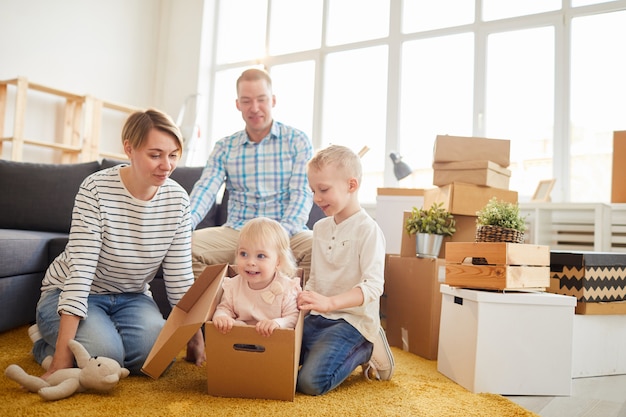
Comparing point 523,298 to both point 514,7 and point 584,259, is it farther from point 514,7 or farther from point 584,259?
point 514,7

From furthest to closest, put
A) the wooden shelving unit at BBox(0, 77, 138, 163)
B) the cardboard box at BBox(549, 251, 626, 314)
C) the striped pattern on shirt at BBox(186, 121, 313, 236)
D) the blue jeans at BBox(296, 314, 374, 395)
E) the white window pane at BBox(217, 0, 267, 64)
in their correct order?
1. the white window pane at BBox(217, 0, 267, 64)
2. the wooden shelving unit at BBox(0, 77, 138, 163)
3. the striped pattern on shirt at BBox(186, 121, 313, 236)
4. the cardboard box at BBox(549, 251, 626, 314)
5. the blue jeans at BBox(296, 314, 374, 395)

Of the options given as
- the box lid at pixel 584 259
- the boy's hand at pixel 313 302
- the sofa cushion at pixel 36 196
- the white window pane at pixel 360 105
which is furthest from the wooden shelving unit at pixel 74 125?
the box lid at pixel 584 259

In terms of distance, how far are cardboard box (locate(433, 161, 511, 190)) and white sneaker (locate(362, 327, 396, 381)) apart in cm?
89

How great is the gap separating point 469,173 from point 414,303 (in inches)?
24.2

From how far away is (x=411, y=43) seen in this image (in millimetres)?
4582

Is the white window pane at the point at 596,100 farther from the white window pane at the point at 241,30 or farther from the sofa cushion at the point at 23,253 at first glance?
the sofa cushion at the point at 23,253

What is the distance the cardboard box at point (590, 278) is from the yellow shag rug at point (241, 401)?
598mm

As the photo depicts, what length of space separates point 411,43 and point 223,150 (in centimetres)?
267

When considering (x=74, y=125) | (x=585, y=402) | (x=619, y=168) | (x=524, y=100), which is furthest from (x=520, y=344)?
(x=74, y=125)

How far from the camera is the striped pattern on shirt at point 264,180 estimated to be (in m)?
2.41

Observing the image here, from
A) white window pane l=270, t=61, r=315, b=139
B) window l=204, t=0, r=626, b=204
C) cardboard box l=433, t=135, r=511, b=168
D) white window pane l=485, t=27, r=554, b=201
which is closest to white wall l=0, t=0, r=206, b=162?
window l=204, t=0, r=626, b=204

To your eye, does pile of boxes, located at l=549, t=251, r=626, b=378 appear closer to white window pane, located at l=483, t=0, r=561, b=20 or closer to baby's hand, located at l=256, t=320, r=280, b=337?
baby's hand, located at l=256, t=320, r=280, b=337

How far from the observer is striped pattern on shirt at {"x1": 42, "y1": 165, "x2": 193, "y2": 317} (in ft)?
5.24

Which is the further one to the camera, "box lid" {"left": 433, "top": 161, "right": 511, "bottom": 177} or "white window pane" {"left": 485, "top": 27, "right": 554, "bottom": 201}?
"white window pane" {"left": 485, "top": 27, "right": 554, "bottom": 201}
